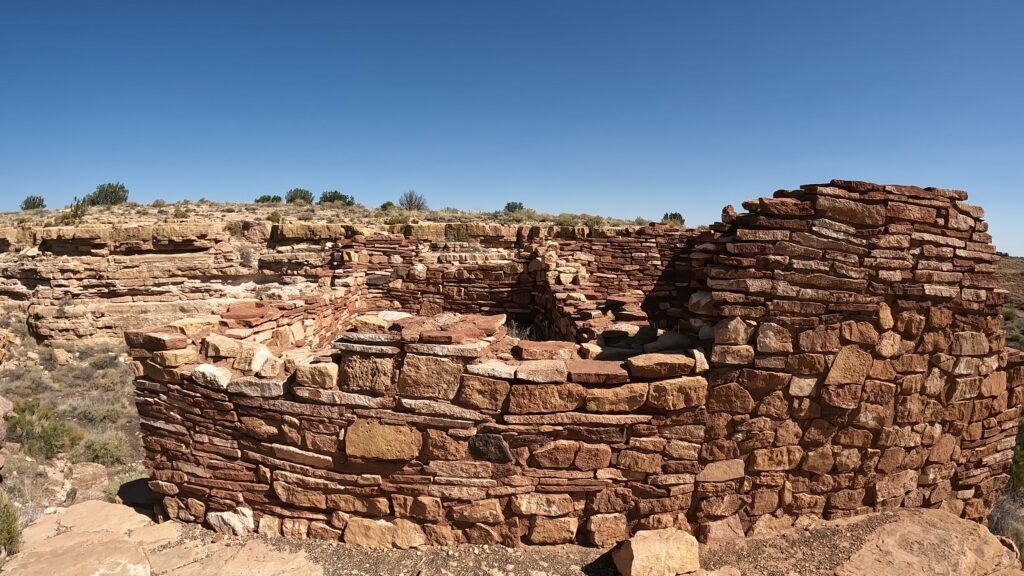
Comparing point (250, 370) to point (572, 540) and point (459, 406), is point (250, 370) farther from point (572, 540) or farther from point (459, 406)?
point (572, 540)

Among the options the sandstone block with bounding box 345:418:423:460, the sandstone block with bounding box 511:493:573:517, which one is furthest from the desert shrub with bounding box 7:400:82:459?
the sandstone block with bounding box 511:493:573:517

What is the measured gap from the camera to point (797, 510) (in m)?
3.77

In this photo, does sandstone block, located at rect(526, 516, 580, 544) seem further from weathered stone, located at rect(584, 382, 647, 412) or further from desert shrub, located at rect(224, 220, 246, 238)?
desert shrub, located at rect(224, 220, 246, 238)

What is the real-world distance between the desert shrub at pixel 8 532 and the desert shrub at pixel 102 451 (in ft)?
10.9

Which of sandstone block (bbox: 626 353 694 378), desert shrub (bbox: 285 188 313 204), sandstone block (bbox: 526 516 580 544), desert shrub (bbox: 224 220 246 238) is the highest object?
desert shrub (bbox: 285 188 313 204)

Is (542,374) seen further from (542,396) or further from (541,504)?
(541,504)

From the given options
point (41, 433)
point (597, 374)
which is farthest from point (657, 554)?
point (41, 433)

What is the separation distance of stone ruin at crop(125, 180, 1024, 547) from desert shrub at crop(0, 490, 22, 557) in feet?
3.11

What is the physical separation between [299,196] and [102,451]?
25.3 metres

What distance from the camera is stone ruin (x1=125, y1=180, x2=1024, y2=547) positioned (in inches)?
131

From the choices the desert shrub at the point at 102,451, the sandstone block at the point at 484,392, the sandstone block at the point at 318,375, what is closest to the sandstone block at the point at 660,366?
the sandstone block at the point at 484,392

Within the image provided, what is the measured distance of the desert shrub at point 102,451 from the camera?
6504 mm

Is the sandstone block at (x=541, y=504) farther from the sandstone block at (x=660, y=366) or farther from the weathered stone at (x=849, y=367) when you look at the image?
the weathered stone at (x=849, y=367)

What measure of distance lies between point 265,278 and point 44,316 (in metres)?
5.29
